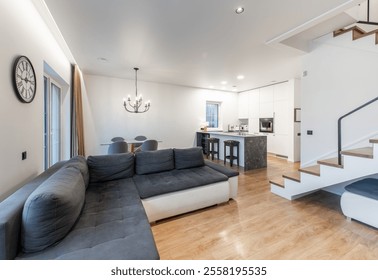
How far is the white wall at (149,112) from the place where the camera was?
5.46 m

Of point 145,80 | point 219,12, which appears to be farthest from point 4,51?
point 145,80

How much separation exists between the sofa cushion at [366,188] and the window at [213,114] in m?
5.77

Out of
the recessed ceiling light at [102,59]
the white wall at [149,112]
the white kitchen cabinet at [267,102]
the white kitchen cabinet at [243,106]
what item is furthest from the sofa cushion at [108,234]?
the white kitchen cabinet at [243,106]

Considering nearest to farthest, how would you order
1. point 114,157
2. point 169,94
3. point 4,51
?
point 4,51 → point 114,157 → point 169,94

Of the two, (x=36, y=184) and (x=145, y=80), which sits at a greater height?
(x=145, y=80)

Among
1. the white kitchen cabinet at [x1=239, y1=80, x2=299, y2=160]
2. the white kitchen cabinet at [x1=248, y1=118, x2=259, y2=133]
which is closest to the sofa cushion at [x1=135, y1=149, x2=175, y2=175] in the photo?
the white kitchen cabinet at [x1=239, y1=80, x2=299, y2=160]

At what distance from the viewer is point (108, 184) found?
2438 millimetres

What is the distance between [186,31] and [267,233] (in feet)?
10.2

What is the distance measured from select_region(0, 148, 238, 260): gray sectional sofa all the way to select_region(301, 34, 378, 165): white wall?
→ 198 cm

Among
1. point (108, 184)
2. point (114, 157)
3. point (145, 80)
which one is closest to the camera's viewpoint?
point (108, 184)

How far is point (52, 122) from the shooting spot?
3668 millimetres

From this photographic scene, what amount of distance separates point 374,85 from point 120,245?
4.02 meters

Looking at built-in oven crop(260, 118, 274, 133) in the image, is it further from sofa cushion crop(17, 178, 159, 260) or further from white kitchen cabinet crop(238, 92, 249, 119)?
sofa cushion crop(17, 178, 159, 260)

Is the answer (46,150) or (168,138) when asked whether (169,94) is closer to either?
(168,138)
